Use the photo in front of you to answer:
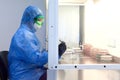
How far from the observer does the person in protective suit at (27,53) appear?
1.69 m

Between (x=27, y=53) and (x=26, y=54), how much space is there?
0.06 feet

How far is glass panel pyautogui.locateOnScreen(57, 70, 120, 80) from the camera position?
1.49m

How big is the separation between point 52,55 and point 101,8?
55cm

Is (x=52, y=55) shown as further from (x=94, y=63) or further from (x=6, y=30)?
(x=6, y=30)

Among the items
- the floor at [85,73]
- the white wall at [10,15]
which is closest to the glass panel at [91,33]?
the floor at [85,73]

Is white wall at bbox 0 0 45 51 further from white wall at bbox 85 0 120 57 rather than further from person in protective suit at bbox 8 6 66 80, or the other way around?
white wall at bbox 85 0 120 57

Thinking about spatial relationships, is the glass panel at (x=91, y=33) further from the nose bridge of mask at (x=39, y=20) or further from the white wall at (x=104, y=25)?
the nose bridge of mask at (x=39, y=20)

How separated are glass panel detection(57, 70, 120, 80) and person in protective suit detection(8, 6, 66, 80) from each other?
0.75 ft

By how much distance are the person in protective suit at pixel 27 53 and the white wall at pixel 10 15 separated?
65.9 inches

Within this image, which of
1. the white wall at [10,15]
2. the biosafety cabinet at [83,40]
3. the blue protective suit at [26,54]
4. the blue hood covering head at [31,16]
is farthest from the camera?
the white wall at [10,15]

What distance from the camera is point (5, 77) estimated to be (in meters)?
2.05

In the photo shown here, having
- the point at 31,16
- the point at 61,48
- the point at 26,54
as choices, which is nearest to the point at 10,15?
the point at 31,16

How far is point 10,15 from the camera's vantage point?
3.60 m

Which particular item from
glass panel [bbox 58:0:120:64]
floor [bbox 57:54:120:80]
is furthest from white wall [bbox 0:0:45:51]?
floor [bbox 57:54:120:80]
